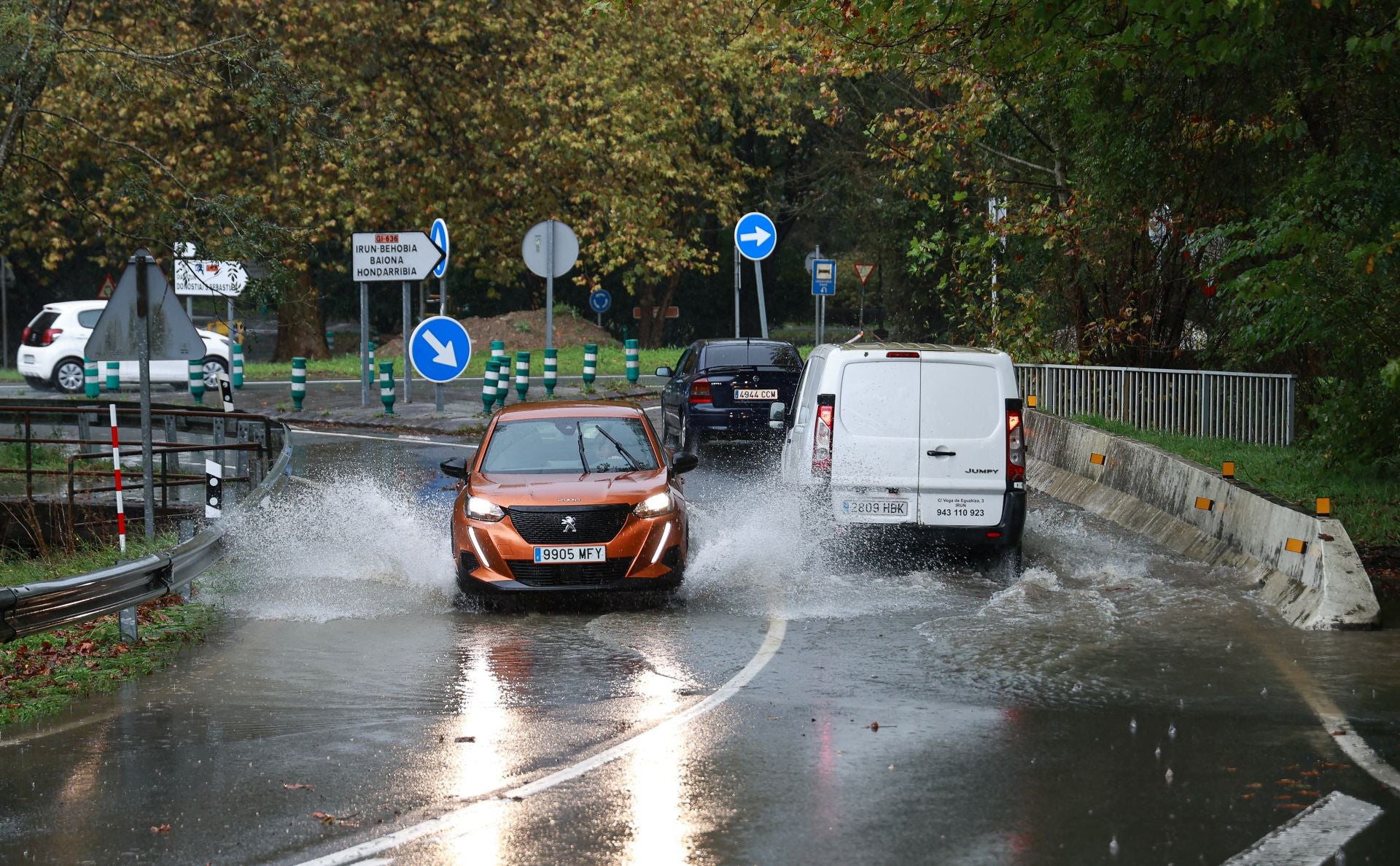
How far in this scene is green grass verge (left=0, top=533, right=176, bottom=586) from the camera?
13445 millimetres

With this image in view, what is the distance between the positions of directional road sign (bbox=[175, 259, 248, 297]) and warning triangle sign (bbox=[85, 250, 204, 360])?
795cm

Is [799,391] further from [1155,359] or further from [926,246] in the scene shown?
[926,246]

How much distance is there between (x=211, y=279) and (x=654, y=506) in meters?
20.2

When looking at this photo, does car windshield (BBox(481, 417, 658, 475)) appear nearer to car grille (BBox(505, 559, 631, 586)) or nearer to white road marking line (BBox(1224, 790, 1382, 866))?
car grille (BBox(505, 559, 631, 586))

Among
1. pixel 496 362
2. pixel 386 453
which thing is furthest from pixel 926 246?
pixel 386 453

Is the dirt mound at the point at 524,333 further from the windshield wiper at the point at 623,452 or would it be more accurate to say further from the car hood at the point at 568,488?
the car hood at the point at 568,488

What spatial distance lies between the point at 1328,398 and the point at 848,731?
352 inches

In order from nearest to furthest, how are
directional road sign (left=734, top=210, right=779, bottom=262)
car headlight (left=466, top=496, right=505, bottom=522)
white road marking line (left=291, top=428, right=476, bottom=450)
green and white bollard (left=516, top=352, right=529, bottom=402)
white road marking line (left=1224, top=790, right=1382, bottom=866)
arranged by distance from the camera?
white road marking line (left=1224, top=790, right=1382, bottom=866), car headlight (left=466, top=496, right=505, bottom=522), white road marking line (left=291, top=428, right=476, bottom=450), directional road sign (left=734, top=210, right=779, bottom=262), green and white bollard (left=516, top=352, right=529, bottom=402)

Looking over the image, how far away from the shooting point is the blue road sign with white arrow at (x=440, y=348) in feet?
85.1

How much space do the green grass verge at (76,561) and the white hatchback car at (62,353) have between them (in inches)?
765

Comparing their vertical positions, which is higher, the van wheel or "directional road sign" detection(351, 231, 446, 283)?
"directional road sign" detection(351, 231, 446, 283)

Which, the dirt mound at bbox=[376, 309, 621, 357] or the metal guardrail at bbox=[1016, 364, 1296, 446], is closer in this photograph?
the metal guardrail at bbox=[1016, 364, 1296, 446]

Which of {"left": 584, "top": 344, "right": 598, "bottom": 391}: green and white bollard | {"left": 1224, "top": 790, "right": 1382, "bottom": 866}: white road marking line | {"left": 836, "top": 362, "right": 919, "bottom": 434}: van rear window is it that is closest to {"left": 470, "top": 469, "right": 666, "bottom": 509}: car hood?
{"left": 836, "top": 362, "right": 919, "bottom": 434}: van rear window

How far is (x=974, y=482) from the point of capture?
1291 cm
